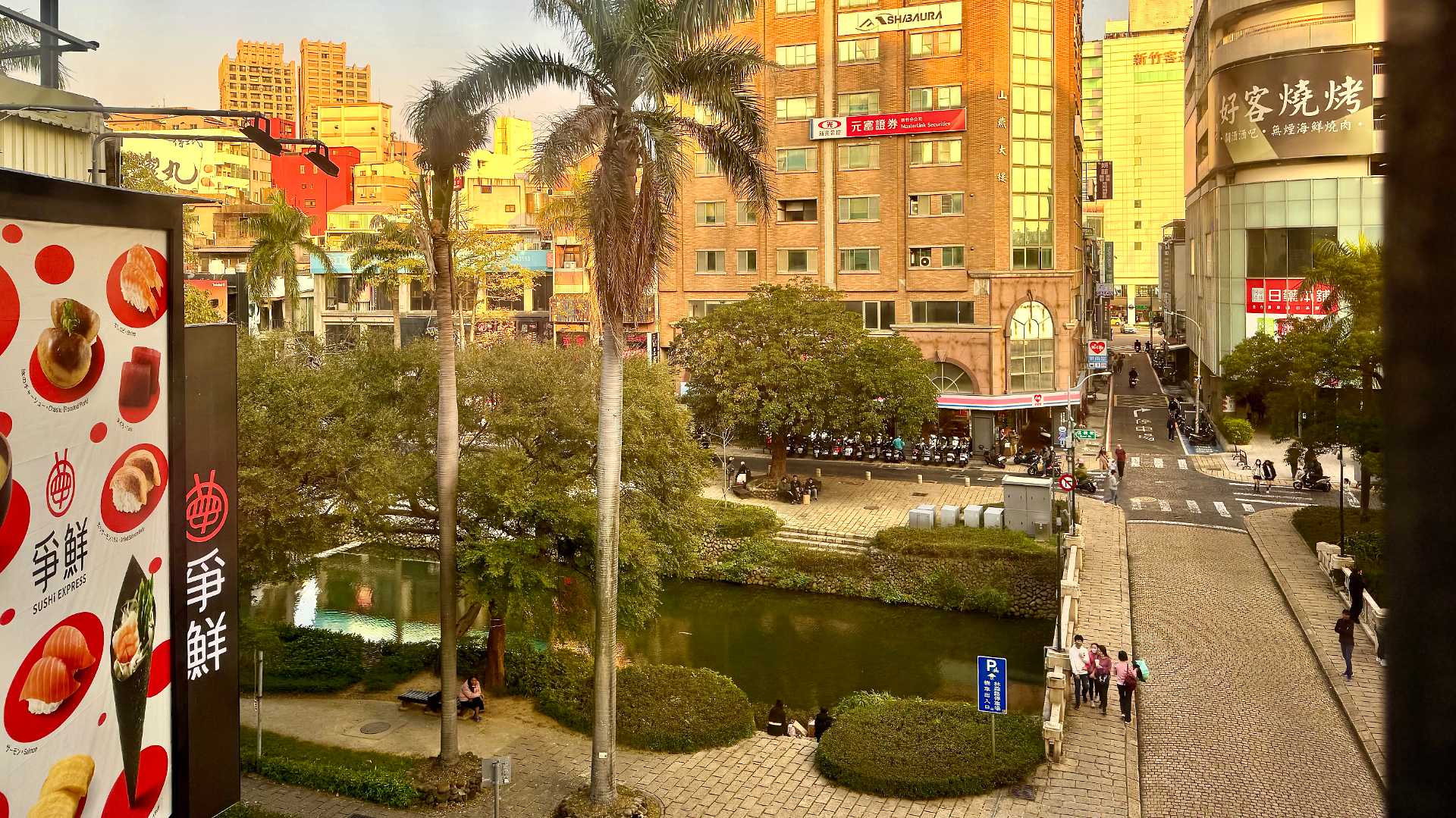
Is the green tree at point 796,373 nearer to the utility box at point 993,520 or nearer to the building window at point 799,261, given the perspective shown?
the utility box at point 993,520

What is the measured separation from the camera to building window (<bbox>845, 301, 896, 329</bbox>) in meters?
61.2

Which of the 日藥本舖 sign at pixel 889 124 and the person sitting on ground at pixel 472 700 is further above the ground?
the 日藥本舖 sign at pixel 889 124

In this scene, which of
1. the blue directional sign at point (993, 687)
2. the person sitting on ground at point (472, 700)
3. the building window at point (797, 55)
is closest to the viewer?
the blue directional sign at point (993, 687)

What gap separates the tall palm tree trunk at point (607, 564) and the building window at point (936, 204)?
43.1 meters

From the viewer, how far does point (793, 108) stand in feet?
205

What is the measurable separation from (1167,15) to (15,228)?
636ft

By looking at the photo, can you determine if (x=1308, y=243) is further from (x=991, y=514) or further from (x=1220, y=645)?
(x=1220, y=645)

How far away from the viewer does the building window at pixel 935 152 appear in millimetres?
58875

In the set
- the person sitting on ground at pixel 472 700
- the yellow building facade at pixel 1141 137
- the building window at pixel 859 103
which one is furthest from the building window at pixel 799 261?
the yellow building facade at pixel 1141 137

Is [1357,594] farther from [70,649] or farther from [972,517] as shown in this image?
[70,649]

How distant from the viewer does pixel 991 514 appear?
1534 inches

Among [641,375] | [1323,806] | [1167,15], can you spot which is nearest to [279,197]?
[641,375]

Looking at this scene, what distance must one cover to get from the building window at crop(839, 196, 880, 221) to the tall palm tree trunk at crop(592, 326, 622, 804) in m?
44.1

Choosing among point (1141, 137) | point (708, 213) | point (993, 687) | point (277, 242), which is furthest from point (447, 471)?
point (1141, 137)
